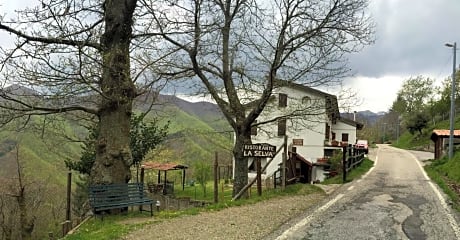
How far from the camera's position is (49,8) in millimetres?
10062

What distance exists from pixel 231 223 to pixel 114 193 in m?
3.41

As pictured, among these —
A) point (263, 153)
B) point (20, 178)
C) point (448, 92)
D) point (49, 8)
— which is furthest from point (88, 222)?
point (448, 92)

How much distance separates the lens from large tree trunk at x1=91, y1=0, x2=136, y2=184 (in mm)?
11141

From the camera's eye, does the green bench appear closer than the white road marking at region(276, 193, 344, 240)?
No

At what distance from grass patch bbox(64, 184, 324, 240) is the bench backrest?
415 mm

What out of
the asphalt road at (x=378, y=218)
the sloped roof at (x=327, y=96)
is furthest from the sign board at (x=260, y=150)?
the asphalt road at (x=378, y=218)

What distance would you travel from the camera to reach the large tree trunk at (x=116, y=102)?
11141 millimetres

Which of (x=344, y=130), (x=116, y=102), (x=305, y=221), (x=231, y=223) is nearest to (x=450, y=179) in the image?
(x=305, y=221)

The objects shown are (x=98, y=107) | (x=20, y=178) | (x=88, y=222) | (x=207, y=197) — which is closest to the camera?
(x=88, y=222)

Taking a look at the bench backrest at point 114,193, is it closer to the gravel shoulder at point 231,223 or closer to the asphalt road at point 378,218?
the gravel shoulder at point 231,223

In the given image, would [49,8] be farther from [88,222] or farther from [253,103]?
[253,103]

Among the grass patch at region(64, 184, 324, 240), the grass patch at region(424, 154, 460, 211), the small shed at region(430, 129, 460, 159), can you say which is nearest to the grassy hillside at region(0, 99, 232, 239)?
the grass patch at region(64, 184, 324, 240)

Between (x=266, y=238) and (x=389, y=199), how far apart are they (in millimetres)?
6399

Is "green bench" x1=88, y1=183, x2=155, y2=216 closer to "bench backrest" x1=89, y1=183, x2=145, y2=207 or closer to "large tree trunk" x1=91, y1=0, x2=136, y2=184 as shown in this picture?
"bench backrest" x1=89, y1=183, x2=145, y2=207
